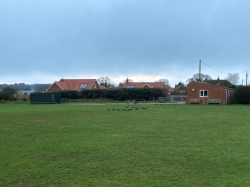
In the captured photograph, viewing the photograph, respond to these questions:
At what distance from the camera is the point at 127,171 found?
5.95 metres

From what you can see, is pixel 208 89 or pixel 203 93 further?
pixel 203 93

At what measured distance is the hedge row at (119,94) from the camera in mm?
51812

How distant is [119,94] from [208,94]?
18210 millimetres

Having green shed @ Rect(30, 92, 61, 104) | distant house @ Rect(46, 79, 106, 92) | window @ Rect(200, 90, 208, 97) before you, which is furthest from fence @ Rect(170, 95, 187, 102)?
distant house @ Rect(46, 79, 106, 92)

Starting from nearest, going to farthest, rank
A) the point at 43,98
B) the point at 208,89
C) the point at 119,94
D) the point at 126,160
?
the point at 126,160 → the point at 208,89 → the point at 43,98 → the point at 119,94

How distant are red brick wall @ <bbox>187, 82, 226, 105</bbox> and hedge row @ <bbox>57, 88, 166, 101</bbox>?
11900 millimetres

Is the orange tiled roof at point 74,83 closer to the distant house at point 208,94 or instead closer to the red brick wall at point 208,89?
the red brick wall at point 208,89

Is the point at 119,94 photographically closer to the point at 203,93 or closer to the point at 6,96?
the point at 203,93

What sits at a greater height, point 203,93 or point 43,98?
point 203,93

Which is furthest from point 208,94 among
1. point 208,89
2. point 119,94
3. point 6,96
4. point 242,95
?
point 6,96

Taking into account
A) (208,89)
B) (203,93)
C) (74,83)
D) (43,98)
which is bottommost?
(43,98)

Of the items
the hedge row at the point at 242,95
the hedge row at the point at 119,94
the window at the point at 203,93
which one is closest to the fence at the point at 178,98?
the hedge row at the point at 119,94

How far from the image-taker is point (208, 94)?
39344 mm

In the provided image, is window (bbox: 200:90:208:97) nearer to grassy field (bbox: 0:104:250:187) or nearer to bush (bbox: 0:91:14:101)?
grassy field (bbox: 0:104:250:187)
